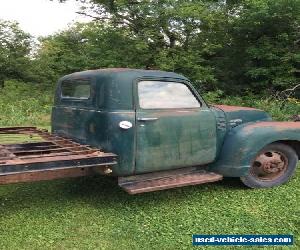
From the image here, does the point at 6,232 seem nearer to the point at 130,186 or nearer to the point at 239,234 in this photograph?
the point at 130,186

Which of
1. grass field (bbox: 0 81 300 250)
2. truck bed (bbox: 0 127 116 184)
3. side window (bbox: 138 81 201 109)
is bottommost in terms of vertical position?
grass field (bbox: 0 81 300 250)

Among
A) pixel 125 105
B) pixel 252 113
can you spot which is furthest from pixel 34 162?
pixel 252 113

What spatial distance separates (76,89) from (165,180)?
5.46 ft

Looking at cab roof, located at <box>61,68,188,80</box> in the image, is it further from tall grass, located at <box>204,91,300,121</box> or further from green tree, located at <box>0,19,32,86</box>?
green tree, located at <box>0,19,32,86</box>

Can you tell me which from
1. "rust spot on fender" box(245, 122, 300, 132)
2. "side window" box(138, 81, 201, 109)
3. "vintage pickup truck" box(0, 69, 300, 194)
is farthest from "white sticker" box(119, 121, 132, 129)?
"rust spot on fender" box(245, 122, 300, 132)

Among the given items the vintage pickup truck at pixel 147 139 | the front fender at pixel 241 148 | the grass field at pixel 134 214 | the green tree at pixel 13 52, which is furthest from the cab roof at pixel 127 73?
the green tree at pixel 13 52

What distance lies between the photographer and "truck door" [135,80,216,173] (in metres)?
4.30

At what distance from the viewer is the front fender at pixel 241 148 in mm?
4879

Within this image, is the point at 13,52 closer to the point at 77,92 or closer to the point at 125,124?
the point at 77,92

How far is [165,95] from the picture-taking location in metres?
4.64

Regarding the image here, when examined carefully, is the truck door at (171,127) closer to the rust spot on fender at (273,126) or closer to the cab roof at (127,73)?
the cab roof at (127,73)

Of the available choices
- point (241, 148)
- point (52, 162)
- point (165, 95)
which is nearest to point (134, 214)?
point (52, 162)

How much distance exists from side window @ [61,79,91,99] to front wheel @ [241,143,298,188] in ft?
7.49

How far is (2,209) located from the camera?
14.7ft
